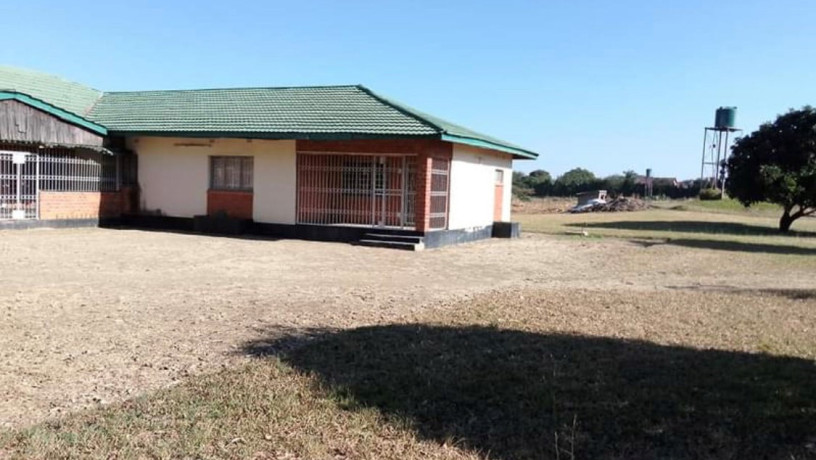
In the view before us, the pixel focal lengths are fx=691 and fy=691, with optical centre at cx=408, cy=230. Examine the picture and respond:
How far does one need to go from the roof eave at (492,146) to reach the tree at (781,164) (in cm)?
1229

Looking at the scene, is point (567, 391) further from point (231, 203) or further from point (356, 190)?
point (231, 203)

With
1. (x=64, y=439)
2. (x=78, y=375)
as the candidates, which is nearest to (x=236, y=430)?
(x=64, y=439)

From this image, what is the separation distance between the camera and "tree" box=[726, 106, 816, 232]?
3006 centimetres

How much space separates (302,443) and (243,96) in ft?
67.0

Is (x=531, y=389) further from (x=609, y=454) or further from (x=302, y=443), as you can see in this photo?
(x=302, y=443)

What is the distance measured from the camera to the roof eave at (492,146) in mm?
17800

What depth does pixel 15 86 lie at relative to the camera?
21906mm

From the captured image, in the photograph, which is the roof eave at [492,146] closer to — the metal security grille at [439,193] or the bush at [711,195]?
the metal security grille at [439,193]

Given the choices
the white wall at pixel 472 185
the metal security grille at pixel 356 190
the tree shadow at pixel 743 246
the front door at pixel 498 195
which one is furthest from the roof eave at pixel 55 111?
the tree shadow at pixel 743 246

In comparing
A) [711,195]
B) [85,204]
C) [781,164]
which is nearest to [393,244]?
[85,204]

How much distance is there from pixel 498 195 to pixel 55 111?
46.1 ft

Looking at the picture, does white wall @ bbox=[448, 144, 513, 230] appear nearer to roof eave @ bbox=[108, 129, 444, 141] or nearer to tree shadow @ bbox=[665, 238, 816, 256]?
roof eave @ bbox=[108, 129, 444, 141]

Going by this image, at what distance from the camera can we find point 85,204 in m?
20.6

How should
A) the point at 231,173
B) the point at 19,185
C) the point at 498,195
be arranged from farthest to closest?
the point at 498,195, the point at 231,173, the point at 19,185
